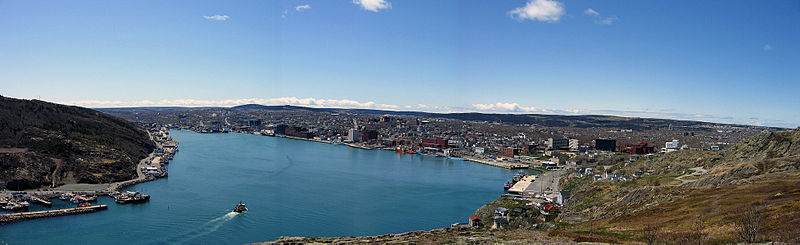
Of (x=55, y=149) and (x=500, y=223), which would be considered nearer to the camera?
(x=500, y=223)

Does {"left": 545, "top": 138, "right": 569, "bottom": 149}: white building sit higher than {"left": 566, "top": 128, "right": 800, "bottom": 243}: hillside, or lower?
lower

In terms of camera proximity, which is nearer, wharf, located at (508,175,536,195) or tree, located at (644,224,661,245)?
tree, located at (644,224,661,245)

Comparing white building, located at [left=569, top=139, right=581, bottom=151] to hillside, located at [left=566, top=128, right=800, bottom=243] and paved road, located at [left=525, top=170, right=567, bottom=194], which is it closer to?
paved road, located at [left=525, top=170, right=567, bottom=194]

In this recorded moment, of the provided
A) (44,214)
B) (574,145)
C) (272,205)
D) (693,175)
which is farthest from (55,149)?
(574,145)

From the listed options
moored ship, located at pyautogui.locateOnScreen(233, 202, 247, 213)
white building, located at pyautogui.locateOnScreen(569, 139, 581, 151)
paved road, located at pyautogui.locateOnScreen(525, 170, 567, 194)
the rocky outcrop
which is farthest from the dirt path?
white building, located at pyautogui.locateOnScreen(569, 139, 581, 151)

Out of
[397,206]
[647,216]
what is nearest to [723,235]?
[647,216]

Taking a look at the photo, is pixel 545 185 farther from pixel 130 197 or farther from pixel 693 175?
pixel 130 197

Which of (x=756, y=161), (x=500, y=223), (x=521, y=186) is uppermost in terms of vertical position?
(x=756, y=161)
